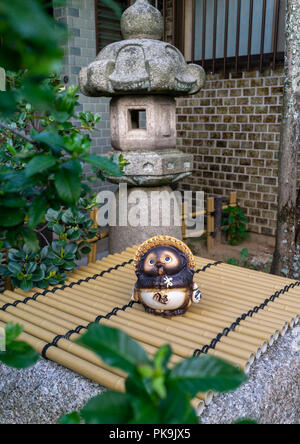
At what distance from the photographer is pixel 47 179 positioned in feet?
2.83

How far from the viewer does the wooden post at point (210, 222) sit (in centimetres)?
542

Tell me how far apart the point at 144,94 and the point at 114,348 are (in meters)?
3.36

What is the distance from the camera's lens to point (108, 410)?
0.64 metres

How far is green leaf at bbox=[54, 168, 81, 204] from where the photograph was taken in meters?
0.80

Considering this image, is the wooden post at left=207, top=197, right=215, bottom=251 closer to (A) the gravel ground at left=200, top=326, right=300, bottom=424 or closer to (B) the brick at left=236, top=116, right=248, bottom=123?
(B) the brick at left=236, top=116, right=248, bottom=123

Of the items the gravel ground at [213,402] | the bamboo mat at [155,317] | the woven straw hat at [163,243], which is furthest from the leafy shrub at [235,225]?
the gravel ground at [213,402]

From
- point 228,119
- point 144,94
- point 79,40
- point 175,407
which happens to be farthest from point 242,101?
point 175,407

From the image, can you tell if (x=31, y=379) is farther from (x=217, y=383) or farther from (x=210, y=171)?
(x=210, y=171)

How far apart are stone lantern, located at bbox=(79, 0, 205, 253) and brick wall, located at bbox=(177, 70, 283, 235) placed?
1.86m

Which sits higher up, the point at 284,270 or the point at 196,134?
the point at 196,134

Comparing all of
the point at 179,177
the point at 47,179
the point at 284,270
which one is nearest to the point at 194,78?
the point at 179,177

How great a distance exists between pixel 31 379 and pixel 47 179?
1292 mm

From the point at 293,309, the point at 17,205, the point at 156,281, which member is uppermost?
the point at 17,205

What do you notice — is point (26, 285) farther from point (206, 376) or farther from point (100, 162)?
point (206, 376)
